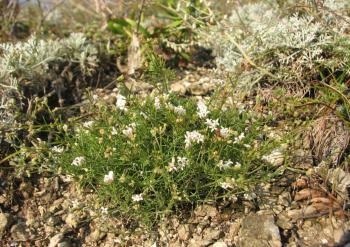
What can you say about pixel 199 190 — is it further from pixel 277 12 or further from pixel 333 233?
pixel 277 12

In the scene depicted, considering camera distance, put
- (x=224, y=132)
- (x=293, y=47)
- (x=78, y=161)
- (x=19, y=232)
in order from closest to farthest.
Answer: (x=224, y=132)
(x=78, y=161)
(x=19, y=232)
(x=293, y=47)

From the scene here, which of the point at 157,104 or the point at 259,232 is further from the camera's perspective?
the point at 157,104

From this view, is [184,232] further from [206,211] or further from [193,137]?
[193,137]

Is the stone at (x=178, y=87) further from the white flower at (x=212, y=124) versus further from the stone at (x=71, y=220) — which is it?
the stone at (x=71, y=220)

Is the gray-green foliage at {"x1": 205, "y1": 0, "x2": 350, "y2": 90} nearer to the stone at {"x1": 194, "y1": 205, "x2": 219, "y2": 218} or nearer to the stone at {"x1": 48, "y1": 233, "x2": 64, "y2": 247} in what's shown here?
the stone at {"x1": 194, "y1": 205, "x2": 219, "y2": 218}

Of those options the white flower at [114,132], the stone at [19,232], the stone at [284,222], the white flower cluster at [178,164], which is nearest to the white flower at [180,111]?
the white flower cluster at [178,164]

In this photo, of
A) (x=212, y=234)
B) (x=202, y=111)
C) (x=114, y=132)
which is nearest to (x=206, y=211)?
(x=212, y=234)

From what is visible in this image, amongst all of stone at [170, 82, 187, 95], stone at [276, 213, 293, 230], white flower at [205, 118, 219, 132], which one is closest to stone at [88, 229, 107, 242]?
white flower at [205, 118, 219, 132]

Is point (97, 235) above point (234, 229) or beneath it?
beneath
